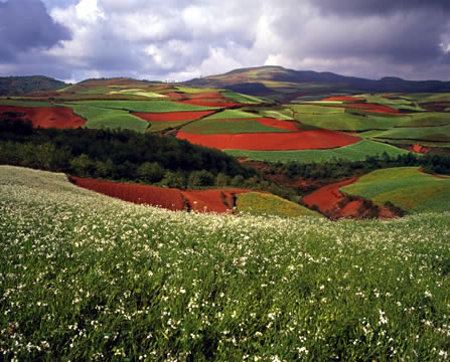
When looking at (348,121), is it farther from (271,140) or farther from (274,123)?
(271,140)

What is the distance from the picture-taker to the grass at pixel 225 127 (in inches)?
3826

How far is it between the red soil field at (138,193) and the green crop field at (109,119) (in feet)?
204

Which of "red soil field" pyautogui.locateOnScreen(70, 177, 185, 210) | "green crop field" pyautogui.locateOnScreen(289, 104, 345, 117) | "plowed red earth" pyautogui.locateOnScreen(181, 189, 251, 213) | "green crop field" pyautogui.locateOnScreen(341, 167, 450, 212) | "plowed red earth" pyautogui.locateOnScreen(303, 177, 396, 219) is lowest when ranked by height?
"plowed red earth" pyautogui.locateOnScreen(303, 177, 396, 219)

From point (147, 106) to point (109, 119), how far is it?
96.0ft

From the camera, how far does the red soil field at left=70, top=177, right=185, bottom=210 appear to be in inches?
1310

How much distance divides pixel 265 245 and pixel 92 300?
4881 millimetres

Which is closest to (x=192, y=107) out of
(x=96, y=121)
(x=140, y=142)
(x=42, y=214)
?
(x=96, y=121)

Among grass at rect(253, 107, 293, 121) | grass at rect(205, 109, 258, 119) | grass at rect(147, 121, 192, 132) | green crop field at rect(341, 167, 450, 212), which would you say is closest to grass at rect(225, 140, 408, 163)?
green crop field at rect(341, 167, 450, 212)

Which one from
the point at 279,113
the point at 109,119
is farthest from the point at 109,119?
the point at 279,113

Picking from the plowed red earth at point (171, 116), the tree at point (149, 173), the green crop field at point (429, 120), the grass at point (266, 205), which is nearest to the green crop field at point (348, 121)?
the green crop field at point (429, 120)

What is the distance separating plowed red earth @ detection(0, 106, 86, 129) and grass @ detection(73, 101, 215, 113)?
26.6 meters

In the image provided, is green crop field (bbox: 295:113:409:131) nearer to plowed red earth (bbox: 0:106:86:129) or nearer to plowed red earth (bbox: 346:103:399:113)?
plowed red earth (bbox: 346:103:399:113)

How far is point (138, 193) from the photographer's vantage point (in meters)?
35.1

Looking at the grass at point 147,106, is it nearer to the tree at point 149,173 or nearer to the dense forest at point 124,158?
the dense forest at point 124,158
